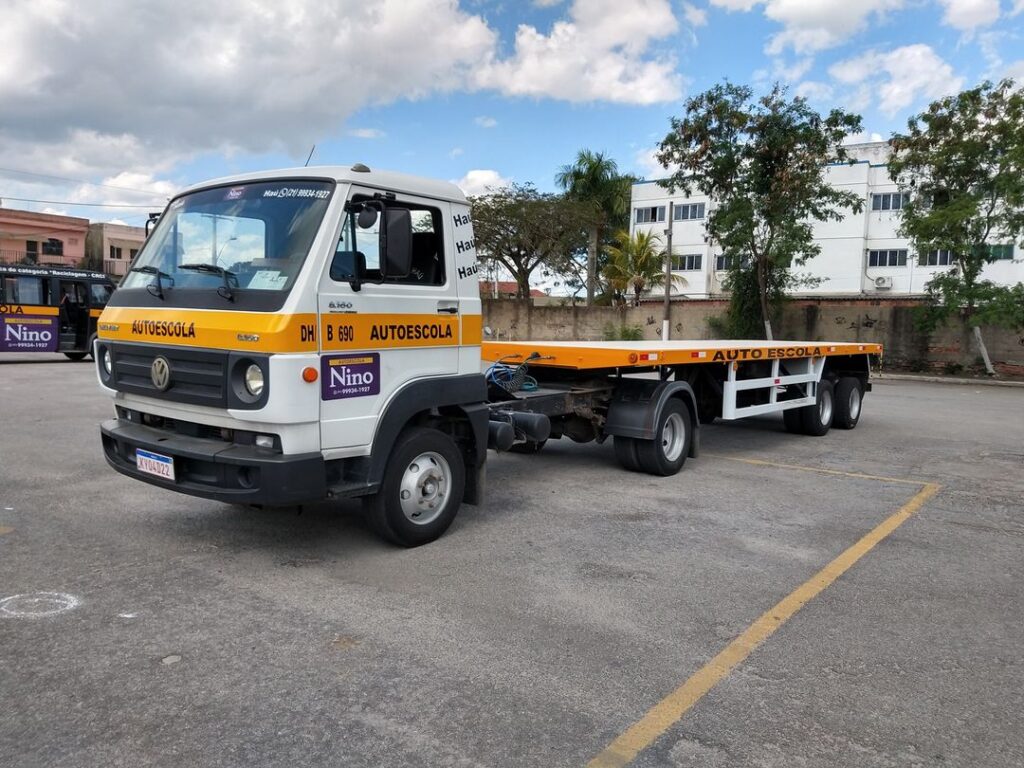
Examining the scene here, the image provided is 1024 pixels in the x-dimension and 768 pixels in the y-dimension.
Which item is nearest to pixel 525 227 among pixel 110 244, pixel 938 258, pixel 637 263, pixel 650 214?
pixel 637 263

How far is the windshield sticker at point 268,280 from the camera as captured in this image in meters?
4.48

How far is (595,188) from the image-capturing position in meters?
44.1

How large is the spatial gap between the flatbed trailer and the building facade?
4219 cm

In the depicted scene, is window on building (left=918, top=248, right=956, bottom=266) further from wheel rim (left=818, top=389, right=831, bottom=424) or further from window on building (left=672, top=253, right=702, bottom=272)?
wheel rim (left=818, top=389, right=831, bottom=424)

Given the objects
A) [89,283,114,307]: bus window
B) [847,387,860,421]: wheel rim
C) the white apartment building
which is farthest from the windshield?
the white apartment building

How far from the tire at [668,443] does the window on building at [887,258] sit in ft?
125

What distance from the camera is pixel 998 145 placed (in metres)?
20.8

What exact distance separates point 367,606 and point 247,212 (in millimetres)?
2506

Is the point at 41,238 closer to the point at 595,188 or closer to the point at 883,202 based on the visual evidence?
the point at 595,188

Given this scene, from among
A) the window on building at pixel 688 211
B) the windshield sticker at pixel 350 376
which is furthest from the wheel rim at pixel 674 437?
the window on building at pixel 688 211

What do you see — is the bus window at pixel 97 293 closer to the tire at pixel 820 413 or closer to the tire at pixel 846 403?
the tire at pixel 820 413

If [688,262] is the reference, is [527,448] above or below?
below

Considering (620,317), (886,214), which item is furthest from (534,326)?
(886,214)

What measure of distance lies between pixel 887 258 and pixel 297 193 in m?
42.9
